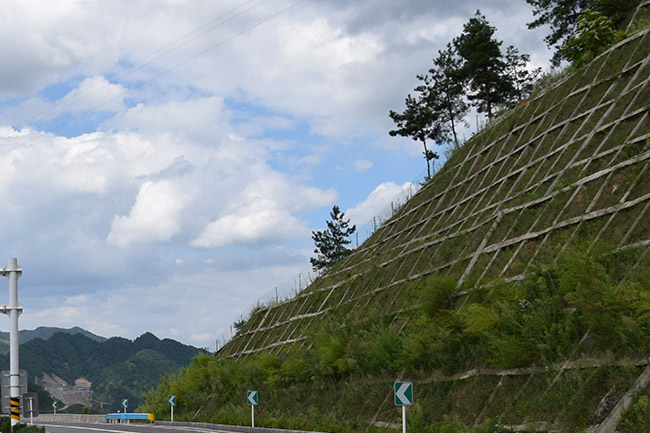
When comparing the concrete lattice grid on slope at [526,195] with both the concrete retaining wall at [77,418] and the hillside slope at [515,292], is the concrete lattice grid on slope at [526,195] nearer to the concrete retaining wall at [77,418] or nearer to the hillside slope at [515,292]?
the hillside slope at [515,292]

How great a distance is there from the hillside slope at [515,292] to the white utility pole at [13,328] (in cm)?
1086

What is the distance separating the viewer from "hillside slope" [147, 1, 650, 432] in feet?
54.0

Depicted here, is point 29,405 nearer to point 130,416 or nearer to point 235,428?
point 235,428

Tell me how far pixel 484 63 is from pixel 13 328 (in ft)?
132

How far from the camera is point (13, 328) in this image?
21.1 metres

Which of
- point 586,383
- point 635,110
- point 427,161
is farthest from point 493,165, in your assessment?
point 427,161

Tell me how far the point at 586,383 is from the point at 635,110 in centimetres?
1088

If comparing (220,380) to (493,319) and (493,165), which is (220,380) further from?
(493,319)

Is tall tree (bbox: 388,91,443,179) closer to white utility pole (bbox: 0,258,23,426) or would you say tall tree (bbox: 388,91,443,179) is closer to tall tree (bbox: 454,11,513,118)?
tall tree (bbox: 454,11,513,118)

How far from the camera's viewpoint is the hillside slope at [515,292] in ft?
54.0

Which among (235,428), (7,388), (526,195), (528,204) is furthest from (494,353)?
(235,428)

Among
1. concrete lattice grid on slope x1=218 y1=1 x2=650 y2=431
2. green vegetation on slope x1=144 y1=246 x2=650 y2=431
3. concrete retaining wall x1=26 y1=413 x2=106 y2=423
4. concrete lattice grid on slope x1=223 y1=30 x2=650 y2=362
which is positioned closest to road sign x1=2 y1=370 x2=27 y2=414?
green vegetation on slope x1=144 y1=246 x2=650 y2=431

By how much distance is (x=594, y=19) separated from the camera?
31516mm

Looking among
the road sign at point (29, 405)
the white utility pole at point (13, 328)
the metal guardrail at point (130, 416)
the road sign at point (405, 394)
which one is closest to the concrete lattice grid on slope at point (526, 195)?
the road sign at point (405, 394)
